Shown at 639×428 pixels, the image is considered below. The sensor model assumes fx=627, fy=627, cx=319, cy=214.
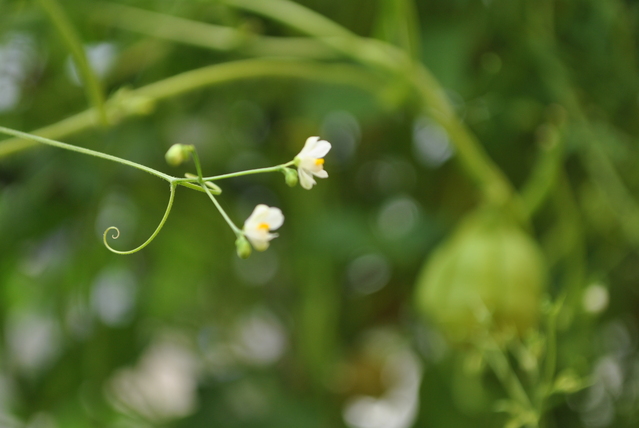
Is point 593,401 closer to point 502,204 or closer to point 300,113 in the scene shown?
point 502,204

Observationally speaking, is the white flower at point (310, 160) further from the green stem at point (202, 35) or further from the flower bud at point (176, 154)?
the green stem at point (202, 35)

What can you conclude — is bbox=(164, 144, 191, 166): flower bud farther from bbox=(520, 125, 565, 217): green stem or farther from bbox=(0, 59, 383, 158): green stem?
bbox=(520, 125, 565, 217): green stem

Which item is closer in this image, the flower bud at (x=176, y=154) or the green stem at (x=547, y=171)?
the flower bud at (x=176, y=154)

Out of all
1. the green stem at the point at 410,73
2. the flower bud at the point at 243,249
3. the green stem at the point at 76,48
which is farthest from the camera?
the green stem at the point at 410,73

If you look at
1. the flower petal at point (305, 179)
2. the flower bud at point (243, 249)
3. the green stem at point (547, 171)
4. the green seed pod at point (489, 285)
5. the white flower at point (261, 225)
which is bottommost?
the flower bud at point (243, 249)

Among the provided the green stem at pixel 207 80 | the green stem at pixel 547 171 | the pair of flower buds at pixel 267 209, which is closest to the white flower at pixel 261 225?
the pair of flower buds at pixel 267 209

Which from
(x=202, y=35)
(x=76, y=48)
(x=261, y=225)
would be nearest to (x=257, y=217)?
(x=261, y=225)

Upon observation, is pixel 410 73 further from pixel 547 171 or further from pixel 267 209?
pixel 267 209

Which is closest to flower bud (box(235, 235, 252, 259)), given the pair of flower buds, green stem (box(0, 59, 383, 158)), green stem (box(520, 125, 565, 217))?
the pair of flower buds
